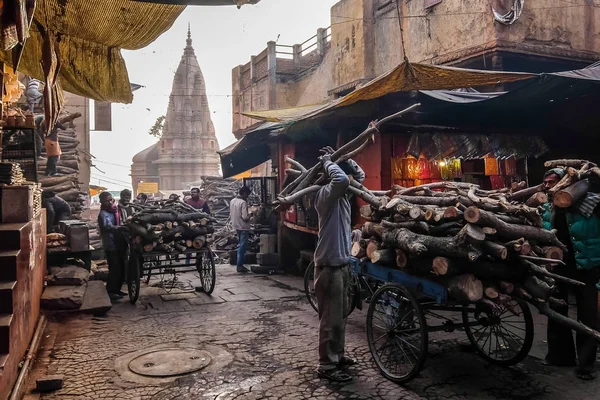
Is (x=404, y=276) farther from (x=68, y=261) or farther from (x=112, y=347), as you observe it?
(x=68, y=261)

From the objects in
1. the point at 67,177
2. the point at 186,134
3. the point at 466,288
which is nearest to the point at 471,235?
the point at 466,288

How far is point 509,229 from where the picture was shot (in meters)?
4.46

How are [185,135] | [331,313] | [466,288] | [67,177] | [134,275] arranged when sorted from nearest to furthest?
1. [466,288]
2. [331,313]
3. [134,275]
4. [67,177]
5. [185,135]

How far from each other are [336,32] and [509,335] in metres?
16.0

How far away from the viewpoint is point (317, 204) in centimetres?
523

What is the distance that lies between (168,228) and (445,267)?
5931 millimetres

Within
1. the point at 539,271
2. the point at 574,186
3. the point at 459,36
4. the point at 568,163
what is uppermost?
the point at 459,36

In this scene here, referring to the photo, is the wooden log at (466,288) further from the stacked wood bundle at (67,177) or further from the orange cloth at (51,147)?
the stacked wood bundle at (67,177)

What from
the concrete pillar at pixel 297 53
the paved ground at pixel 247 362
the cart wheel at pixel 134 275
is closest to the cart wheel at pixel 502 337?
the paved ground at pixel 247 362

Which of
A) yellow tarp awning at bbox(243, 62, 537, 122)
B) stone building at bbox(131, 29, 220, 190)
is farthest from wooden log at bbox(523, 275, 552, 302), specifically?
stone building at bbox(131, 29, 220, 190)

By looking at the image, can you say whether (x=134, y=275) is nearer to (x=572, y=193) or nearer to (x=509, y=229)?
(x=509, y=229)

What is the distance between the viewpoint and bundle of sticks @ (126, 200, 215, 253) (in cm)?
862

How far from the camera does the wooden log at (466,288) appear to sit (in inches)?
169

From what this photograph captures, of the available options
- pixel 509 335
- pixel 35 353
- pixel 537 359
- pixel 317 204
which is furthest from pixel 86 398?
pixel 537 359
